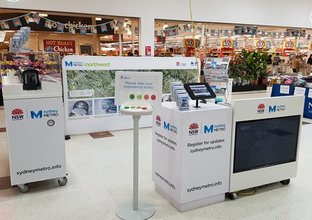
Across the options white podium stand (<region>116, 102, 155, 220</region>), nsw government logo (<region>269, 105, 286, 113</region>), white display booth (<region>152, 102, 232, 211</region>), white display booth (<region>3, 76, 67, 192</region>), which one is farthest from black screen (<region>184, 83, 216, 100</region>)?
white display booth (<region>3, 76, 67, 192</region>)

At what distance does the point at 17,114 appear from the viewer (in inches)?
116

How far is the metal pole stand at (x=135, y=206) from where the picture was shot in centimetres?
259

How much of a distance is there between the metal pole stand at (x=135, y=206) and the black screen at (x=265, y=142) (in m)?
0.96

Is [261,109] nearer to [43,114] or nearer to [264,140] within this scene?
[264,140]

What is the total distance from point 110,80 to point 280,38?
11.6 m

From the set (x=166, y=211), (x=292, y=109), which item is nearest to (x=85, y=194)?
(x=166, y=211)

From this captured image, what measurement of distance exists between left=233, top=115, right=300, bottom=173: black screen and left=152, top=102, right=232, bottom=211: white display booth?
0.16 meters

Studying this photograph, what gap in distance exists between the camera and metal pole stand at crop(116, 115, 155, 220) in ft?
8.50

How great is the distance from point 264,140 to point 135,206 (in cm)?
147

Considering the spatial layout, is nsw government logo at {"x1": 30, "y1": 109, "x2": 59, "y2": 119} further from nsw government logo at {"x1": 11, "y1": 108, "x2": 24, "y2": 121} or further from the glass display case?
the glass display case

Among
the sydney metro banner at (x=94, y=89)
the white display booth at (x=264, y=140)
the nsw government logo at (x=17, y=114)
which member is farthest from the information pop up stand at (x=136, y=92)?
the sydney metro banner at (x=94, y=89)

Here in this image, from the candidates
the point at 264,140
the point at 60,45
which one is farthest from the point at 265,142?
the point at 60,45

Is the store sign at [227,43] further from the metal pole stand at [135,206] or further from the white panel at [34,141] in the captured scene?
the metal pole stand at [135,206]

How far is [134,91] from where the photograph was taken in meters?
2.58
